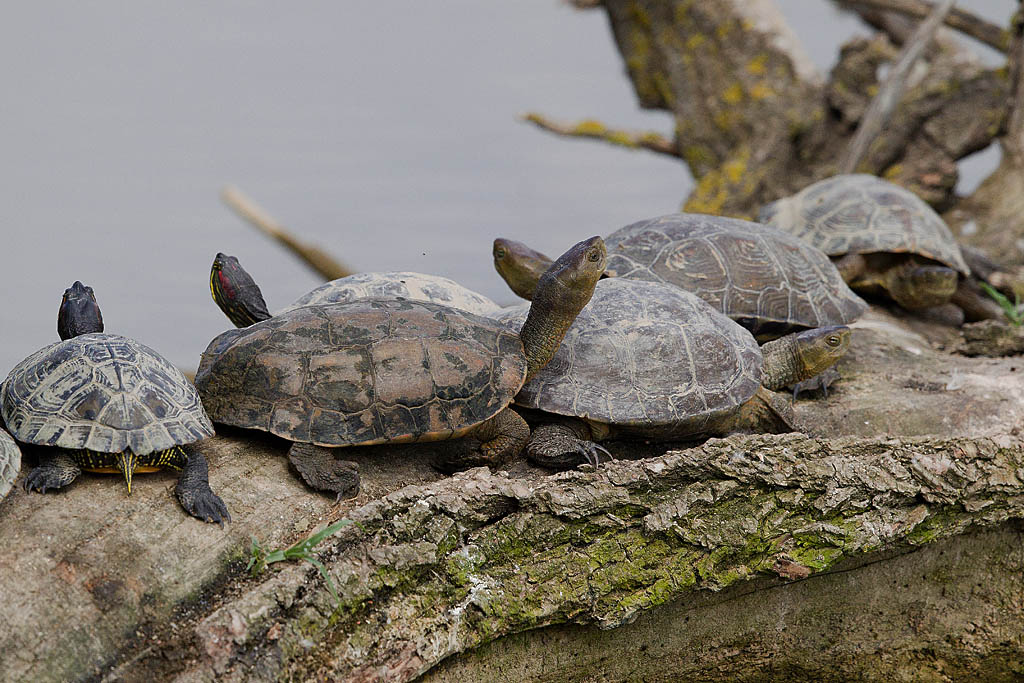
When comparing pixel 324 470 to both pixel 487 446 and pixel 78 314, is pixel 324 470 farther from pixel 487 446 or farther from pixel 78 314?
pixel 78 314

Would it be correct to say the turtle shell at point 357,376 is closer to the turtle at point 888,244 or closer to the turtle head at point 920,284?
the turtle at point 888,244

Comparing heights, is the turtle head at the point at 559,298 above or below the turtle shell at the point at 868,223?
above

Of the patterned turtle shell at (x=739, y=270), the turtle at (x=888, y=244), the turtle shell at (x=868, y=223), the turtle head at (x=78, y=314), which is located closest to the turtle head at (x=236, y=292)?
the turtle head at (x=78, y=314)

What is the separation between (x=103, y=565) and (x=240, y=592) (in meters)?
0.39

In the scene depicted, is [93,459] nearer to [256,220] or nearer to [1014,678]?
[1014,678]

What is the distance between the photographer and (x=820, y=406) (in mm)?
4219

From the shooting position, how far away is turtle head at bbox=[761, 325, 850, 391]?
4129mm

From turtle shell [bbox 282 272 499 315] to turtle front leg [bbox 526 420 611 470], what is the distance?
834mm

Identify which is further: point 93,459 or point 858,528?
point 858,528

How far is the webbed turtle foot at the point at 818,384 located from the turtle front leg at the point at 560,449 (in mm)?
1232

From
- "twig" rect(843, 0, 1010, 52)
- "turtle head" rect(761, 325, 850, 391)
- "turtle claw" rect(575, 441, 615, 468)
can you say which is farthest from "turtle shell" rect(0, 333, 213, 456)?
"twig" rect(843, 0, 1010, 52)

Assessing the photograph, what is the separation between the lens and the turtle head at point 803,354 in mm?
4129

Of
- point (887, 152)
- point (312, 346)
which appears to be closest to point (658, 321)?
point (312, 346)

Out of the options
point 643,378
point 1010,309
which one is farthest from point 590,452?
point 1010,309
